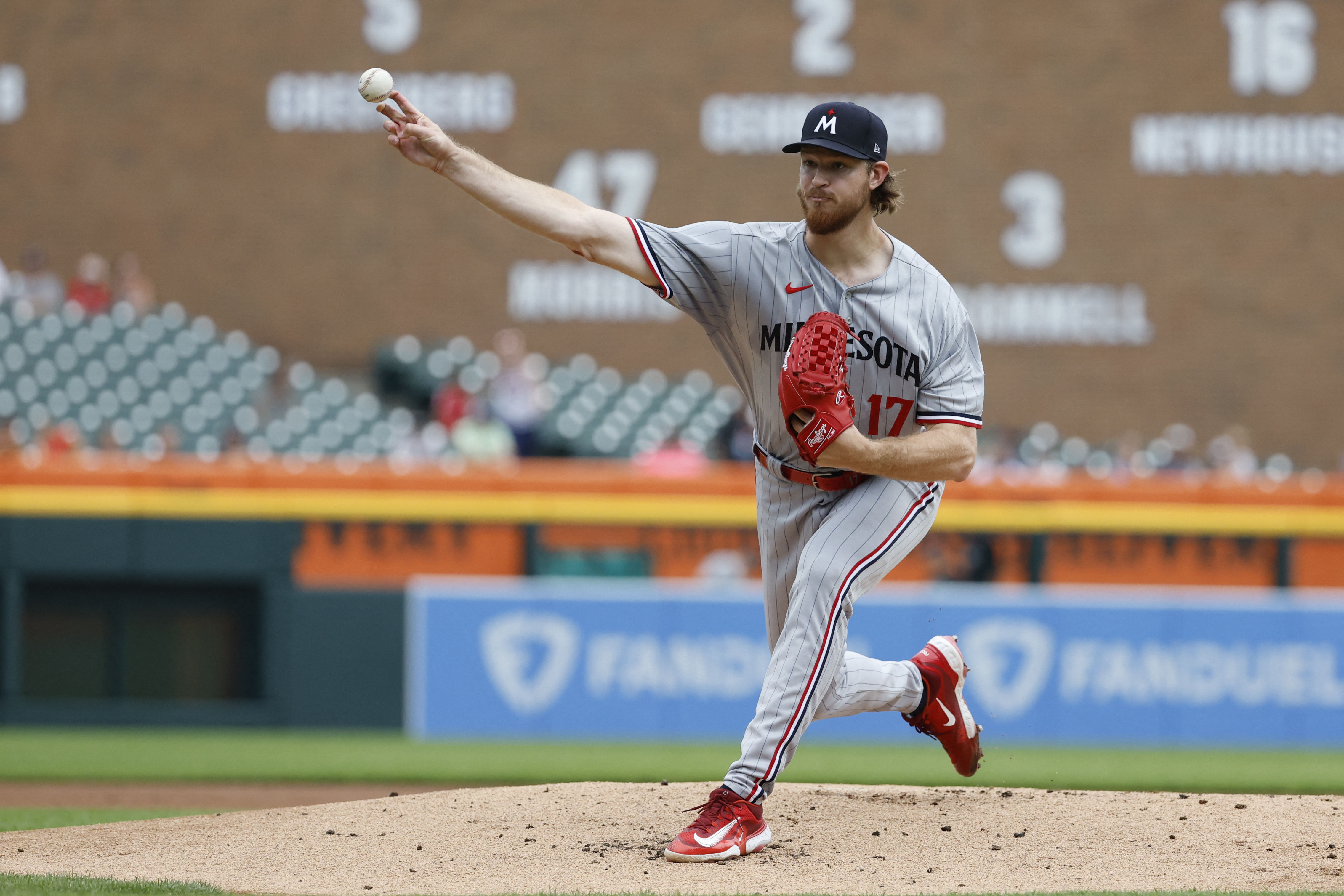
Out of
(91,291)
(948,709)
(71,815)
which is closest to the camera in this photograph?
(948,709)

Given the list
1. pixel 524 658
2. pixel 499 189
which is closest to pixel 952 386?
pixel 499 189

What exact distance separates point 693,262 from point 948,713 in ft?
5.05

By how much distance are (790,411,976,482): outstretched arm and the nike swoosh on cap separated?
944 millimetres

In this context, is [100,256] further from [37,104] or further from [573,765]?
[573,765]

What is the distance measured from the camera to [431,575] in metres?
9.38

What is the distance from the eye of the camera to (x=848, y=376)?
4.03 metres

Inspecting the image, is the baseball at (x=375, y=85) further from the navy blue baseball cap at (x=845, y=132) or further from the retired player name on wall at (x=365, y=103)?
the retired player name on wall at (x=365, y=103)

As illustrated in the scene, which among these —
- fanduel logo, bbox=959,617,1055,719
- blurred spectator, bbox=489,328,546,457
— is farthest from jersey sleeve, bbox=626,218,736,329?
blurred spectator, bbox=489,328,546,457

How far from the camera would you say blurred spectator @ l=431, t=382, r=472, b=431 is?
38.8ft

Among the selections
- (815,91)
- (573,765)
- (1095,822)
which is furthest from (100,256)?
(1095,822)

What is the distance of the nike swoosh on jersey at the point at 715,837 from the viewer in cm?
389

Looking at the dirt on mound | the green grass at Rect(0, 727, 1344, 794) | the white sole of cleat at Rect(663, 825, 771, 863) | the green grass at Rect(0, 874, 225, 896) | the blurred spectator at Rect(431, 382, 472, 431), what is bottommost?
the green grass at Rect(0, 727, 1344, 794)

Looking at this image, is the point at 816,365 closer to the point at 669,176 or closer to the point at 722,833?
the point at 722,833

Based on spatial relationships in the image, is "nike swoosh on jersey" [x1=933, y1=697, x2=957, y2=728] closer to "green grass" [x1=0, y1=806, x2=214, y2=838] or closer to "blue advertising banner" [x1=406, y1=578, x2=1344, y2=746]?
"green grass" [x1=0, y1=806, x2=214, y2=838]
